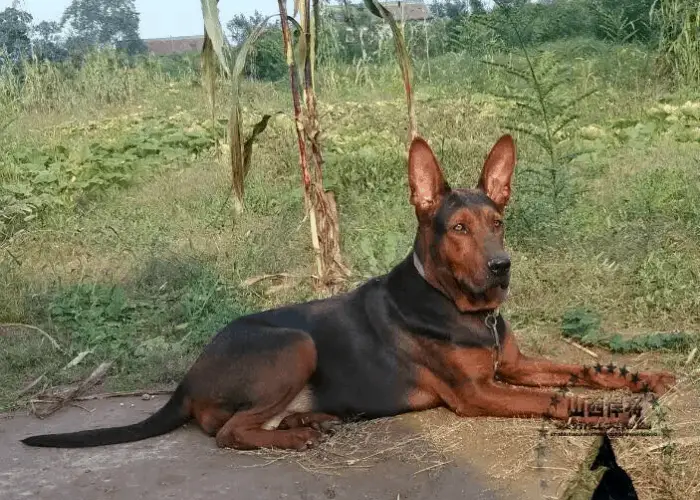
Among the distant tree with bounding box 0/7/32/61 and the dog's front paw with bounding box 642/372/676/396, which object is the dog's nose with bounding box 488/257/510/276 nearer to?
the dog's front paw with bounding box 642/372/676/396

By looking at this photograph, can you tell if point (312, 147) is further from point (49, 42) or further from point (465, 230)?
point (49, 42)

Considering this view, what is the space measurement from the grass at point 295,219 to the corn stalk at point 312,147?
0.22 meters

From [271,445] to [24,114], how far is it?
30.1ft

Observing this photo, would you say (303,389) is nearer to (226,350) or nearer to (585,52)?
(226,350)

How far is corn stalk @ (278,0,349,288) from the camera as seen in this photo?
5.51 metres

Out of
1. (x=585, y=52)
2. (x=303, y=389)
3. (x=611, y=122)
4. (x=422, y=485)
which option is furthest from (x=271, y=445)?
(x=585, y=52)

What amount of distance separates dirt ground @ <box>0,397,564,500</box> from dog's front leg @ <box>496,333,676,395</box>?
43 centimetres

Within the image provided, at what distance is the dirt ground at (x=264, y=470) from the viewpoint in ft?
11.2

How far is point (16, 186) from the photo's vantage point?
335 inches

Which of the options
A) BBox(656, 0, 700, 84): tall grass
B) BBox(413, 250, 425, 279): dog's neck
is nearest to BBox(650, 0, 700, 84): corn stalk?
BBox(656, 0, 700, 84): tall grass

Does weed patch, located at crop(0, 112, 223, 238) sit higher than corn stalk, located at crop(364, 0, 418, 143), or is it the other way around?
corn stalk, located at crop(364, 0, 418, 143)

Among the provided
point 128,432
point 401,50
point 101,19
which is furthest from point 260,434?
point 101,19

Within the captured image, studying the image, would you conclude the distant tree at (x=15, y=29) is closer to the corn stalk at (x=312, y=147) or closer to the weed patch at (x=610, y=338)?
the corn stalk at (x=312, y=147)

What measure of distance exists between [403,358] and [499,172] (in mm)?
963
